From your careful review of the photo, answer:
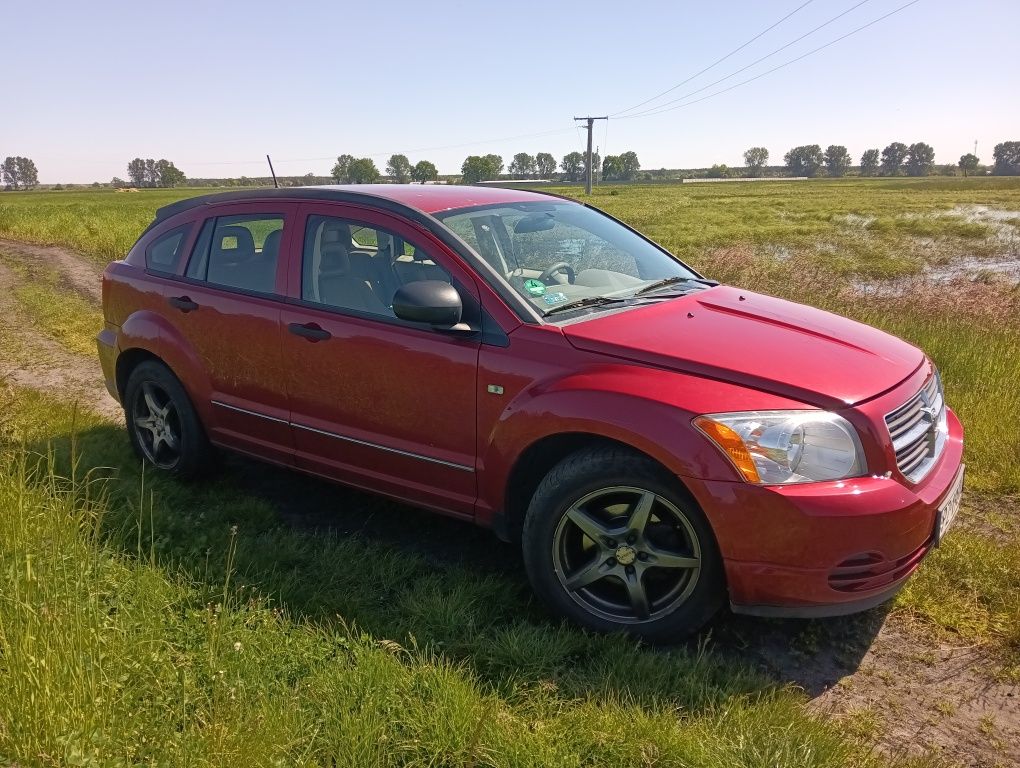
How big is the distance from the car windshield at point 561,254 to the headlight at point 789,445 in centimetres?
103

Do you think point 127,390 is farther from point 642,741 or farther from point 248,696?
point 642,741

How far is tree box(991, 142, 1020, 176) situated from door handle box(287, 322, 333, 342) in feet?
520

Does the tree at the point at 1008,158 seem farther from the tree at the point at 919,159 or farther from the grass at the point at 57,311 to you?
the grass at the point at 57,311

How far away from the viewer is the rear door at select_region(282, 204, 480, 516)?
3.25 m

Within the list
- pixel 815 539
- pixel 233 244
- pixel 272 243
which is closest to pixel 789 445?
pixel 815 539

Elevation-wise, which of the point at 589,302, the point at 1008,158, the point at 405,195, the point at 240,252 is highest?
the point at 1008,158

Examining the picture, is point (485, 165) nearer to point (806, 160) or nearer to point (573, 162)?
point (573, 162)

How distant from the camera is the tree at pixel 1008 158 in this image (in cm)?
13012

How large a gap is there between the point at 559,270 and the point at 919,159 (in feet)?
572

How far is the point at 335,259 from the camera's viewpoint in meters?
3.79

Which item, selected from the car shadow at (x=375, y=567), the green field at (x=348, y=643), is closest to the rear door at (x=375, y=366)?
the car shadow at (x=375, y=567)

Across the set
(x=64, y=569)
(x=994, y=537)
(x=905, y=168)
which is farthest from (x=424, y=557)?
(x=905, y=168)

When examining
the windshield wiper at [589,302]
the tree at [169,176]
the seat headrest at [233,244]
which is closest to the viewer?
the windshield wiper at [589,302]

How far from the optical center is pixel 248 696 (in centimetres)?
238
